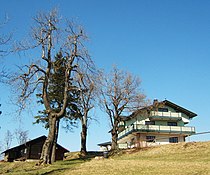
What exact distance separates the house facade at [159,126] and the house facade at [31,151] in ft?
37.1

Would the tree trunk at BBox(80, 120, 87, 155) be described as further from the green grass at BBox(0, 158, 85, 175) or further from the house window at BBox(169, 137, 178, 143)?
the house window at BBox(169, 137, 178, 143)

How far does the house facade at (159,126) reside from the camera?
45844mm

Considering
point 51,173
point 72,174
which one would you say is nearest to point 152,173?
point 72,174

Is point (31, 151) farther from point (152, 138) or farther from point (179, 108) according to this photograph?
point (179, 108)

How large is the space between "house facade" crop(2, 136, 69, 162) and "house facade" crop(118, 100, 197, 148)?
445 inches

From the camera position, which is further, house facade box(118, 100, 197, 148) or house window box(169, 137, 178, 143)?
house window box(169, 137, 178, 143)

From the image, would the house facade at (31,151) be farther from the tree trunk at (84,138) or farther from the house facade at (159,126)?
the tree trunk at (84,138)

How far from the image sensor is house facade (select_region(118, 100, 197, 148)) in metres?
45.8

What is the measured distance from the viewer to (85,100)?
119ft

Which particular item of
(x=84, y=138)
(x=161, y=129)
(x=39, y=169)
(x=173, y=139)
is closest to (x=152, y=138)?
(x=161, y=129)

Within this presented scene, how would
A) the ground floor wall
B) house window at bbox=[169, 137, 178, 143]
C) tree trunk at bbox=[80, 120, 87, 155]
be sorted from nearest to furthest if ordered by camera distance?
tree trunk at bbox=[80, 120, 87, 155] < the ground floor wall < house window at bbox=[169, 137, 178, 143]

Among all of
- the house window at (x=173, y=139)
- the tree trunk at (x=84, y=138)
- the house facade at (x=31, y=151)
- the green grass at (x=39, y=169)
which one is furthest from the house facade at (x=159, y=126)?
the green grass at (x=39, y=169)

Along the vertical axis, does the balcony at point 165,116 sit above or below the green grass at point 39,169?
above

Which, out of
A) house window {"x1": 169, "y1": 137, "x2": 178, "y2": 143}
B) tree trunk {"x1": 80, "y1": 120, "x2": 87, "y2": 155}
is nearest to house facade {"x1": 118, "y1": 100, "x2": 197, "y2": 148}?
house window {"x1": 169, "y1": 137, "x2": 178, "y2": 143}
